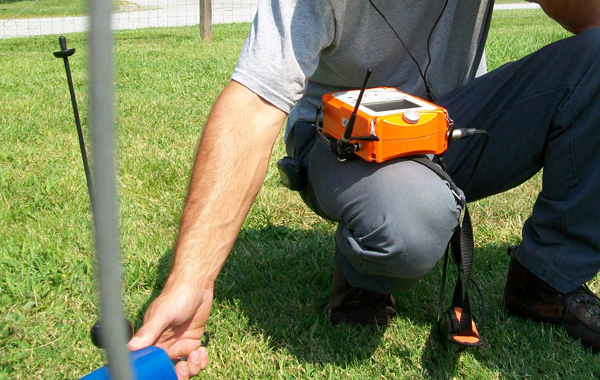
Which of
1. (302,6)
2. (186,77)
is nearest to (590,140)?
(302,6)

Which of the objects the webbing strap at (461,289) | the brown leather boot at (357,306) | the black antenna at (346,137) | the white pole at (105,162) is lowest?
the brown leather boot at (357,306)

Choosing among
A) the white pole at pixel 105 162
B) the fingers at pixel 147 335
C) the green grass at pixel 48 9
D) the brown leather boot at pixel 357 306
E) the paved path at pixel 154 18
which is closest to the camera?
the white pole at pixel 105 162

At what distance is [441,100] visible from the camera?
191 centimetres

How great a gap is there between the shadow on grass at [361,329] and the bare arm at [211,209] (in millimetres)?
512

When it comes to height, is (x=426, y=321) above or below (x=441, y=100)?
below

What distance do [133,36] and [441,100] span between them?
26.7ft

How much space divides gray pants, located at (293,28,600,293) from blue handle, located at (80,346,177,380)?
75 cm

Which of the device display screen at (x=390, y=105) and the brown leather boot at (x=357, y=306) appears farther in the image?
the brown leather boot at (x=357, y=306)

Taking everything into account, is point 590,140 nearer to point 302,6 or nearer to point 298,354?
point 302,6

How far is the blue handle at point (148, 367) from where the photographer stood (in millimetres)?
783

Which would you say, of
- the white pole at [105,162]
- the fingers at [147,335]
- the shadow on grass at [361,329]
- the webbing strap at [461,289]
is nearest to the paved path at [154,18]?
the shadow on grass at [361,329]

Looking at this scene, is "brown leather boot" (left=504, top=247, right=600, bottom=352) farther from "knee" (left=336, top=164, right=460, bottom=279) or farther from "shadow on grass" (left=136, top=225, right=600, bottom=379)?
"knee" (left=336, top=164, right=460, bottom=279)

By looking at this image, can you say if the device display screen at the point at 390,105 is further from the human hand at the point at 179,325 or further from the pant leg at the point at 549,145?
the human hand at the point at 179,325

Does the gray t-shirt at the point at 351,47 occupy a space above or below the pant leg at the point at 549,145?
above
